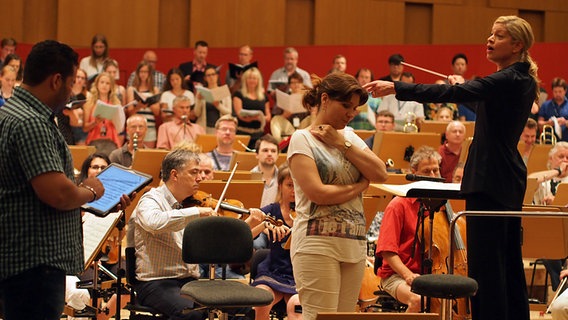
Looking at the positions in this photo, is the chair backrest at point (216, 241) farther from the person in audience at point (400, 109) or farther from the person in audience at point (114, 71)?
the person in audience at point (114, 71)

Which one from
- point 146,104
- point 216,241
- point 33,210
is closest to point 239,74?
point 146,104

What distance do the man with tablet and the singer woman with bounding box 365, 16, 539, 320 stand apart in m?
1.59

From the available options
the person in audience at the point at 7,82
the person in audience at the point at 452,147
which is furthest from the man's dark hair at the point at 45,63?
the person in audience at the point at 7,82

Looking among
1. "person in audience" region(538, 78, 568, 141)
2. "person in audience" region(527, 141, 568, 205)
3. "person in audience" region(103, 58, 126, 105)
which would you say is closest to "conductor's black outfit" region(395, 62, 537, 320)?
"person in audience" region(527, 141, 568, 205)

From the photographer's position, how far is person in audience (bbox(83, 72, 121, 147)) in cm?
890

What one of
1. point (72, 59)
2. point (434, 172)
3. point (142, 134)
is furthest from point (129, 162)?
point (72, 59)

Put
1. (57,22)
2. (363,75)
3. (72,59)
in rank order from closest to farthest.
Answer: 1. (72,59)
2. (363,75)
3. (57,22)

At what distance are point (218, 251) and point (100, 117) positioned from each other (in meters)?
4.63

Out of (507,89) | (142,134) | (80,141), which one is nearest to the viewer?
(507,89)

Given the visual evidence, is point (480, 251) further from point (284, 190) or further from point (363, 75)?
point (363, 75)

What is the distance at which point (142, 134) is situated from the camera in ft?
26.8

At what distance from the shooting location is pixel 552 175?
7.71 meters

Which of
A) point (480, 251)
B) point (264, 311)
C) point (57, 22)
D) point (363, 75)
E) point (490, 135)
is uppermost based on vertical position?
point (57, 22)

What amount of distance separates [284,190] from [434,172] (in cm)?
89
